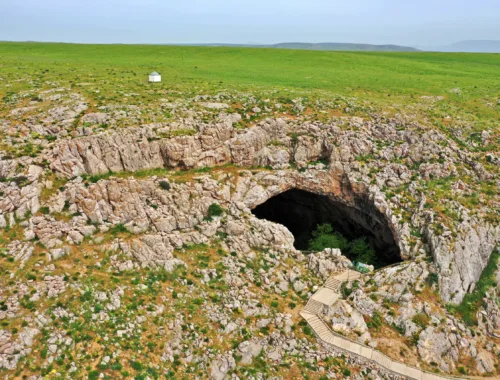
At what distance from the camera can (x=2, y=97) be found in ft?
139

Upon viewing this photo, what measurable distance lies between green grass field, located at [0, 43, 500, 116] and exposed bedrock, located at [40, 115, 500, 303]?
11.8 metres

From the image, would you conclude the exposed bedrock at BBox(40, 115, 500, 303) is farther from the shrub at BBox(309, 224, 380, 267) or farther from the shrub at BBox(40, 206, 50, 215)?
the shrub at BBox(40, 206, 50, 215)

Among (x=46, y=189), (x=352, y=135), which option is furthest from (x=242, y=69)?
(x=46, y=189)

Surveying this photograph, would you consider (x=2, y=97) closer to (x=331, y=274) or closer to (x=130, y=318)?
(x=130, y=318)

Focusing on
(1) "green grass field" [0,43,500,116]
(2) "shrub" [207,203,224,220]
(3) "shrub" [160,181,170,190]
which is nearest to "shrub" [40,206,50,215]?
(3) "shrub" [160,181,170,190]

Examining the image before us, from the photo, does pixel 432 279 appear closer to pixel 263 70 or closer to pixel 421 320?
pixel 421 320

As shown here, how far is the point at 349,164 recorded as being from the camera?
41.8 metres

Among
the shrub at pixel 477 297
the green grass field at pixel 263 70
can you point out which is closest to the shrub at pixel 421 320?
the shrub at pixel 477 297

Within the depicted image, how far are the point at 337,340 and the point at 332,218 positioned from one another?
21.6 metres

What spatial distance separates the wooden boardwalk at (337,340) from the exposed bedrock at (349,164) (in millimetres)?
8162

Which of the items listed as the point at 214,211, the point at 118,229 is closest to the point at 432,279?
the point at 214,211

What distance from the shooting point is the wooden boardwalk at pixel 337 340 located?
27625mm

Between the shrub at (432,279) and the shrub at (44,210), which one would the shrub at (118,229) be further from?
the shrub at (432,279)

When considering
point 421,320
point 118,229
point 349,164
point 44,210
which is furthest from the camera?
point 349,164
